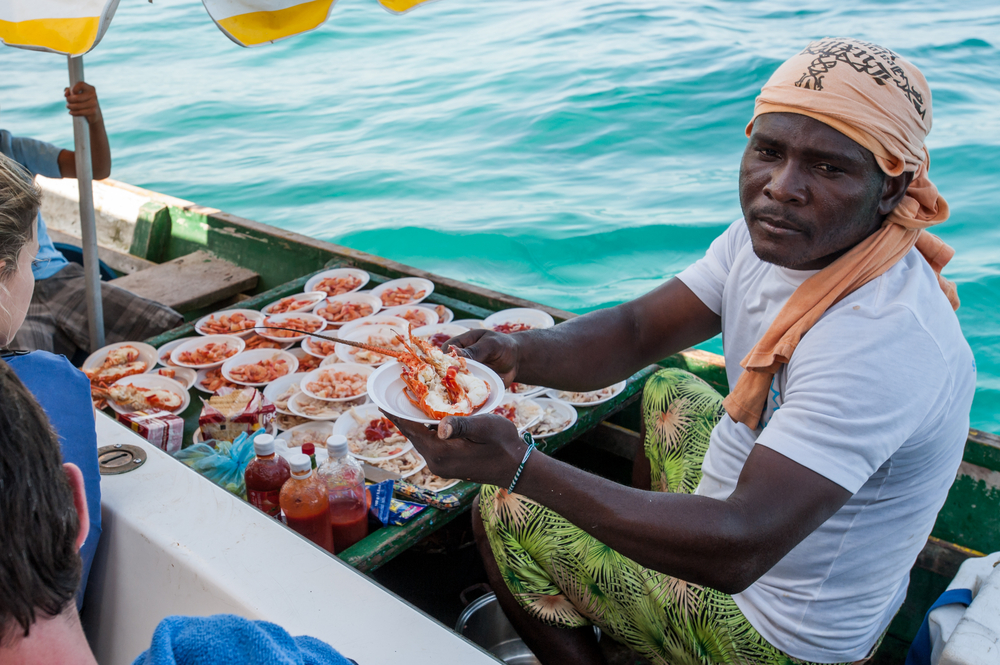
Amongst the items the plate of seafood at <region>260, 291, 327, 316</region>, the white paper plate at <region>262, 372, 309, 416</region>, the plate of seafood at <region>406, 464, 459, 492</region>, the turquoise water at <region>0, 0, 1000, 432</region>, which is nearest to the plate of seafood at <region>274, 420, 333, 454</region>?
the white paper plate at <region>262, 372, 309, 416</region>

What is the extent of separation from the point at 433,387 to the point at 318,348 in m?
1.57

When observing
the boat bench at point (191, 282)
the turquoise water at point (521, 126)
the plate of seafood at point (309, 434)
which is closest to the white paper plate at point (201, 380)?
the plate of seafood at point (309, 434)

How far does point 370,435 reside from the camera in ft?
8.54

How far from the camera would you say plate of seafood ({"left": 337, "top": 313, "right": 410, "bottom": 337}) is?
131 inches

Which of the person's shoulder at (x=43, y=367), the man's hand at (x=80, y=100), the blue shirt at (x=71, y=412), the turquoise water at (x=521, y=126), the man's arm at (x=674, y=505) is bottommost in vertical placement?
the turquoise water at (x=521, y=126)

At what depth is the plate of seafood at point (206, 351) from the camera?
122 inches

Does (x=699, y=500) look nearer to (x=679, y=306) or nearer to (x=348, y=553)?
(x=679, y=306)

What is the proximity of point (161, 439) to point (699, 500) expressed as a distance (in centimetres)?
178

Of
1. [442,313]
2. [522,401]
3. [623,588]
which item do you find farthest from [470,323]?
[623,588]

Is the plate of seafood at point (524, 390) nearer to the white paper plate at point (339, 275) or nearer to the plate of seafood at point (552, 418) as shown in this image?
the plate of seafood at point (552, 418)

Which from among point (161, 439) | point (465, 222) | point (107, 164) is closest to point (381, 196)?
point (465, 222)

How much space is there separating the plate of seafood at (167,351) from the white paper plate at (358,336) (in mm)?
704

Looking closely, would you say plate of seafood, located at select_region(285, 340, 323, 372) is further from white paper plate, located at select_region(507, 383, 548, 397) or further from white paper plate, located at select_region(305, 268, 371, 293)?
white paper plate, located at select_region(507, 383, 548, 397)

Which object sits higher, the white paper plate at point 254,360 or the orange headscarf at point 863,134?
the orange headscarf at point 863,134
